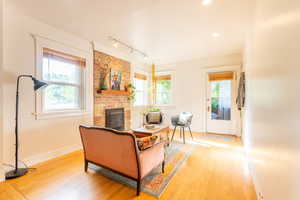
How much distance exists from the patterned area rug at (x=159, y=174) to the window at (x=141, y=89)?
8.79 feet

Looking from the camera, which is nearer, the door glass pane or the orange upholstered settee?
the orange upholstered settee

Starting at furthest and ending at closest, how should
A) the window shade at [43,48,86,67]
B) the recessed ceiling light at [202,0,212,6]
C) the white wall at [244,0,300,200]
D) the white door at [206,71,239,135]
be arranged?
the white door at [206,71,239,135], the window shade at [43,48,86,67], the recessed ceiling light at [202,0,212,6], the white wall at [244,0,300,200]

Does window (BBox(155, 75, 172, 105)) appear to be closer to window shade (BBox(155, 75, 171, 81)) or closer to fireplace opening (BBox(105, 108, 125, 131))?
window shade (BBox(155, 75, 171, 81))

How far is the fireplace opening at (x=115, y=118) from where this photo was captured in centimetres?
387

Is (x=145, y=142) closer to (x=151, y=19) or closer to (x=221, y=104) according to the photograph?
(x=151, y=19)

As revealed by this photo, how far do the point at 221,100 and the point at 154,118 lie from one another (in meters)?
2.34

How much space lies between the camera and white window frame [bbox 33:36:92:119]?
98.3 inches

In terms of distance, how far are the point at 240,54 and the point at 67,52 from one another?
4.85m

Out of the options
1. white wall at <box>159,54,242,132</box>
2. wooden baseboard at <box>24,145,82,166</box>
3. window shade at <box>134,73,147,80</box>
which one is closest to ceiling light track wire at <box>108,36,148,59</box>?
window shade at <box>134,73,147,80</box>

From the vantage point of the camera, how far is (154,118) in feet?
15.2

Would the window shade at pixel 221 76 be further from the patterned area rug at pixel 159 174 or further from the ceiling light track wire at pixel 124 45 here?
the patterned area rug at pixel 159 174

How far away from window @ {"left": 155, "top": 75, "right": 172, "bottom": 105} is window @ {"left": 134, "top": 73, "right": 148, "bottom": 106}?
472 millimetres

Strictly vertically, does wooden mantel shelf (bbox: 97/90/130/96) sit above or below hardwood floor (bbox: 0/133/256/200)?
above

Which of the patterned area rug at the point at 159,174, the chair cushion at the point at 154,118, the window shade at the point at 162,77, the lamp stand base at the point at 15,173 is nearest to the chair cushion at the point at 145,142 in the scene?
the patterned area rug at the point at 159,174
